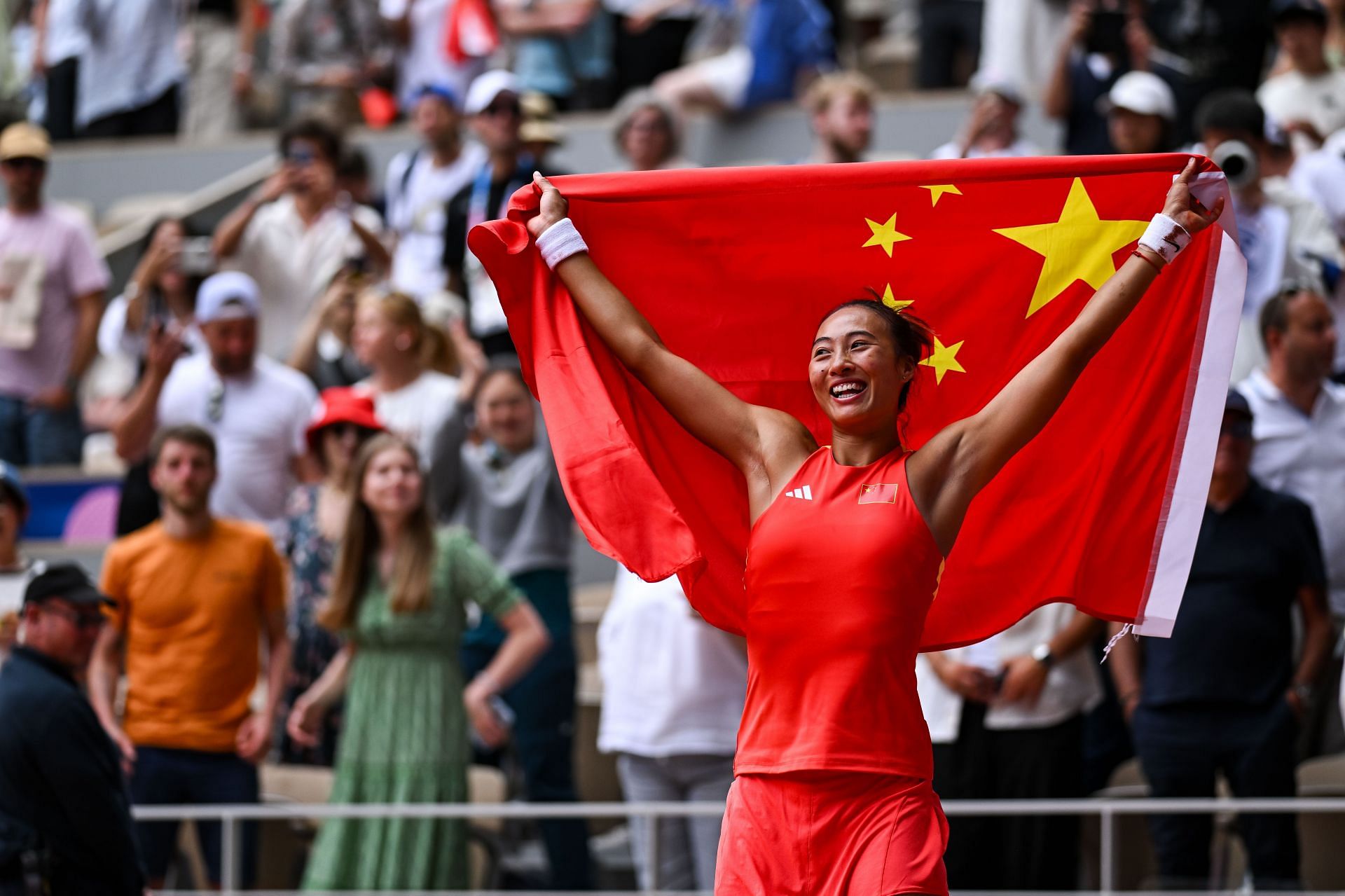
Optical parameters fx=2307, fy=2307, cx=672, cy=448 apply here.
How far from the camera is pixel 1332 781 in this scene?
792 cm

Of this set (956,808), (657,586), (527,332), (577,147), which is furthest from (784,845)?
(577,147)

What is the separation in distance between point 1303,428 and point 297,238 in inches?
212

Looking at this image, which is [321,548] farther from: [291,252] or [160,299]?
[291,252]

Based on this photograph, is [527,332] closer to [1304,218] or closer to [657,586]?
[657,586]

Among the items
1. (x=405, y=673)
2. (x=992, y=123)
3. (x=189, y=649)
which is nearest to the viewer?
(x=405, y=673)

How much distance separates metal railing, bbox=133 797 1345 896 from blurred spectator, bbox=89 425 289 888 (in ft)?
0.44

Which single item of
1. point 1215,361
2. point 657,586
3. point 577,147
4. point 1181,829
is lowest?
point 1181,829

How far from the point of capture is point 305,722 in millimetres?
8305

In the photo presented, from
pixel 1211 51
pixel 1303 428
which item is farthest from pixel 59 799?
pixel 1211 51

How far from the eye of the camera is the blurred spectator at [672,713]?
25.6ft

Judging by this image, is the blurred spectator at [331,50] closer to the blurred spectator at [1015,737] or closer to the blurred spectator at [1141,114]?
the blurred spectator at [1141,114]

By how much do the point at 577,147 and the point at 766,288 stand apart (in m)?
7.84

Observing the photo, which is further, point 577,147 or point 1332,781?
point 577,147

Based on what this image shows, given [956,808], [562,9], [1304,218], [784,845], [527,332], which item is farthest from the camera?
[562,9]
